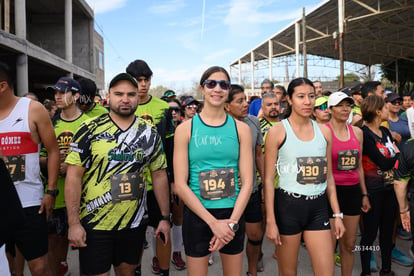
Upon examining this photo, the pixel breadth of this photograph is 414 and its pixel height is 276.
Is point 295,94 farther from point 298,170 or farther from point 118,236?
point 118,236

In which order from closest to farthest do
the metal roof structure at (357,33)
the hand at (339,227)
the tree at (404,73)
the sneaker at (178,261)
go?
1. the hand at (339,227)
2. the sneaker at (178,261)
3. the metal roof structure at (357,33)
4. the tree at (404,73)

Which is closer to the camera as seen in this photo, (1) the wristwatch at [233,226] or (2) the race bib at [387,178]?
(1) the wristwatch at [233,226]

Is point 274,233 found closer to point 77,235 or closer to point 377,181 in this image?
point 77,235

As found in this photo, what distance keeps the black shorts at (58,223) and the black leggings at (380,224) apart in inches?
135

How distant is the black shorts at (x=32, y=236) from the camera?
8.17 feet

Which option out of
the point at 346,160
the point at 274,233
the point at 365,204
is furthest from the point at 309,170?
the point at 365,204

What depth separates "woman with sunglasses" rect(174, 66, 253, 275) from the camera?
2275 mm

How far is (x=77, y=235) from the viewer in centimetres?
218

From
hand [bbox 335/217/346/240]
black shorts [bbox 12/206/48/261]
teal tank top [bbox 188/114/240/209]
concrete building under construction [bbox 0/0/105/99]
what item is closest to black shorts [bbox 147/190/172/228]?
teal tank top [bbox 188/114/240/209]

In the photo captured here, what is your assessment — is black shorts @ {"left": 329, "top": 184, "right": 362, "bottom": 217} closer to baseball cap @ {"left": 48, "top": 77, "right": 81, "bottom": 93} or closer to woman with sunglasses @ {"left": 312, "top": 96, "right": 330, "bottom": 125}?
woman with sunglasses @ {"left": 312, "top": 96, "right": 330, "bottom": 125}

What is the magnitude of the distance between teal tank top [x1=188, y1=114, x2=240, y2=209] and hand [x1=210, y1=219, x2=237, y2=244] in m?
0.14

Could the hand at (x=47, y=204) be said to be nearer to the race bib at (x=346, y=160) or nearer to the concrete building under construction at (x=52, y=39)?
the race bib at (x=346, y=160)

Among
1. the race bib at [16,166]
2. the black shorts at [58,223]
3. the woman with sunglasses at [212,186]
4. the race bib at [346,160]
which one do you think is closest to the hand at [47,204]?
the race bib at [16,166]

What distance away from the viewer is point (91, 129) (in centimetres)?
230
